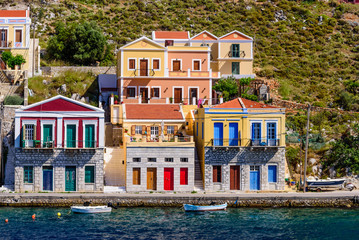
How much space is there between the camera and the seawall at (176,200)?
44.1 m

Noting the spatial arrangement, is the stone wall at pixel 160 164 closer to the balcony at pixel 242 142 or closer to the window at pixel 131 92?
the balcony at pixel 242 142

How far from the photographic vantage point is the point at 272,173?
159 feet

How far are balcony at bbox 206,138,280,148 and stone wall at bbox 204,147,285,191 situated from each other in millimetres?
309

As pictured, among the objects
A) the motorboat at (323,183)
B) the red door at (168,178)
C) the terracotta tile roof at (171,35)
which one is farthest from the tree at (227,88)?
the motorboat at (323,183)

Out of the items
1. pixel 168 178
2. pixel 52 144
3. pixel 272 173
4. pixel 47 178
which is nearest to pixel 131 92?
pixel 52 144

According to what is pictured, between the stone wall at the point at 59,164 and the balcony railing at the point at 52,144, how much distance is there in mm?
336

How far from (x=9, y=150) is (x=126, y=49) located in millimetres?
16940

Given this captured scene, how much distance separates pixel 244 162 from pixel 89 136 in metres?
12.9

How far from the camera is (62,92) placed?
2429 inches

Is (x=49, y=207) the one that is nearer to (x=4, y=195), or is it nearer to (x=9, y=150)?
(x=4, y=195)

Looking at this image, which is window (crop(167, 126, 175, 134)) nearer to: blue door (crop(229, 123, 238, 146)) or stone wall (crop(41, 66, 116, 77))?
blue door (crop(229, 123, 238, 146))

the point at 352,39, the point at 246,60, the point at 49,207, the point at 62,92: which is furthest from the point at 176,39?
the point at 352,39

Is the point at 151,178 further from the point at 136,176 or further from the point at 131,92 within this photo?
the point at 131,92

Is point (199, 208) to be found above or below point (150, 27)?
below
